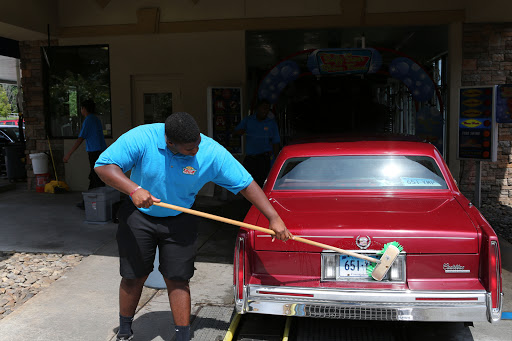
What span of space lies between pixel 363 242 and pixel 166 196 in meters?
1.28

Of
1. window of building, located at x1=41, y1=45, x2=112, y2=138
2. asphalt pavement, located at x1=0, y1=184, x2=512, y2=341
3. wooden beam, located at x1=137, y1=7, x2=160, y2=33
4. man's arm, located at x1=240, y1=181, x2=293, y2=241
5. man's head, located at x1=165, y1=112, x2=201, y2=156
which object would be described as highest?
wooden beam, located at x1=137, y1=7, x2=160, y2=33

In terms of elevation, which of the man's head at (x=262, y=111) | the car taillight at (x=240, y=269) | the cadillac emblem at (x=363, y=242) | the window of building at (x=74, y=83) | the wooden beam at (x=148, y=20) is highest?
the wooden beam at (x=148, y=20)

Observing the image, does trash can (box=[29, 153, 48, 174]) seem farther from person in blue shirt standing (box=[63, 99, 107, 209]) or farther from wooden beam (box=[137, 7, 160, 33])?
wooden beam (box=[137, 7, 160, 33])

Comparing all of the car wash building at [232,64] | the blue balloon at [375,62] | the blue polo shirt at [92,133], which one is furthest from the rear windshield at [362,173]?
the blue balloon at [375,62]

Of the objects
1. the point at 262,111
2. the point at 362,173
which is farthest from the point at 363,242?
the point at 262,111

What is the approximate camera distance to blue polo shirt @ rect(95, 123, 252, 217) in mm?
3027

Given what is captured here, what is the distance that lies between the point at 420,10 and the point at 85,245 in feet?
22.8

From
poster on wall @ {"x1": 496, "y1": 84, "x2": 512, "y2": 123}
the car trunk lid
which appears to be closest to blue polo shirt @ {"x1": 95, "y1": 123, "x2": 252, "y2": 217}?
the car trunk lid

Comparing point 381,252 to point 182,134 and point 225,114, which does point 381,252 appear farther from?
point 225,114

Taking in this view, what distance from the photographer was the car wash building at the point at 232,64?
8.76 m

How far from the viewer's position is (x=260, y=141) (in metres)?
7.81

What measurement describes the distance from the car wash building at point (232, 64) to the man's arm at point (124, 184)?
6354 millimetres

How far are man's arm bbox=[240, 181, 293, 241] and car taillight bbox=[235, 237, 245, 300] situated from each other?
0.30 m

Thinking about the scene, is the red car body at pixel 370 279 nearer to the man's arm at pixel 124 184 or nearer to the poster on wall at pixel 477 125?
the man's arm at pixel 124 184
